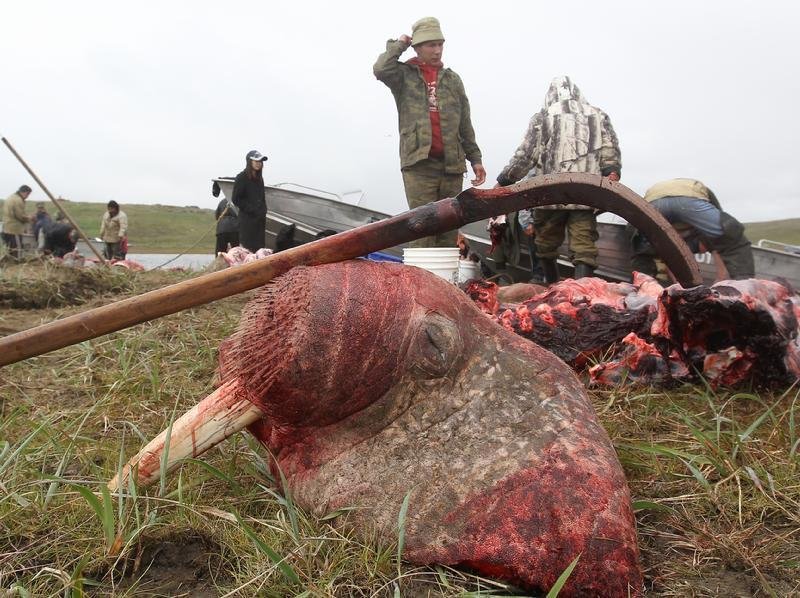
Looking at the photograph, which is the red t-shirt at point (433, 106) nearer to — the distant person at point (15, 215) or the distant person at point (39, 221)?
the distant person at point (15, 215)

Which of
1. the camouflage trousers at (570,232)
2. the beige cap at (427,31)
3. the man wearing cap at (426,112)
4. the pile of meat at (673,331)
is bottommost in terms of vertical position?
the pile of meat at (673,331)

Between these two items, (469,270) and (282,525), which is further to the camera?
(469,270)

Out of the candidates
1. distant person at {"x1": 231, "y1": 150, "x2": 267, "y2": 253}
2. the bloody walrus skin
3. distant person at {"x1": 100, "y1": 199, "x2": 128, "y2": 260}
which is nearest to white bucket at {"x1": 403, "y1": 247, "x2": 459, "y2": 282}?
the bloody walrus skin

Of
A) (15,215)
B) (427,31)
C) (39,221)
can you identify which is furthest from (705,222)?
(39,221)

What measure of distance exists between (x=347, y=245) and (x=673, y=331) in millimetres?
1462

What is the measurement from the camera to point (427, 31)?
5.74 m

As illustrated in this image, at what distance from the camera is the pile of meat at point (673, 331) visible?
2445 mm

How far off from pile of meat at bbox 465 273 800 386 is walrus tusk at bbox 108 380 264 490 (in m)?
1.24

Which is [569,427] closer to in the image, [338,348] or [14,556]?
[338,348]

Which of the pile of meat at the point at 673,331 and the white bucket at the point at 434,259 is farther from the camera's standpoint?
the white bucket at the point at 434,259

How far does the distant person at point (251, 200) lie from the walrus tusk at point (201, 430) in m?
6.95

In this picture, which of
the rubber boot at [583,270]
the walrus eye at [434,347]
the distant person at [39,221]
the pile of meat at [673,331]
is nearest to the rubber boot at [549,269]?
the rubber boot at [583,270]

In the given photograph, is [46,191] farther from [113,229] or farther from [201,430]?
[201,430]

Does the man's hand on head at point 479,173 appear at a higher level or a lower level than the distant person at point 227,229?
higher
